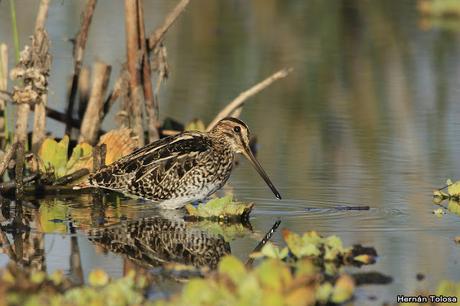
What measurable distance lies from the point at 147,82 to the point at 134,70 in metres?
0.23

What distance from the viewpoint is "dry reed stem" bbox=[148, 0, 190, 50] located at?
32.0 ft

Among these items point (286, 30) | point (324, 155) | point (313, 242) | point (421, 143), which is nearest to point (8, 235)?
point (313, 242)

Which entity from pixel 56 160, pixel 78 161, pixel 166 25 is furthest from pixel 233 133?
pixel 166 25

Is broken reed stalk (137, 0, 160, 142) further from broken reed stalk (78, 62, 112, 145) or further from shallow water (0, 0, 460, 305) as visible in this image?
shallow water (0, 0, 460, 305)

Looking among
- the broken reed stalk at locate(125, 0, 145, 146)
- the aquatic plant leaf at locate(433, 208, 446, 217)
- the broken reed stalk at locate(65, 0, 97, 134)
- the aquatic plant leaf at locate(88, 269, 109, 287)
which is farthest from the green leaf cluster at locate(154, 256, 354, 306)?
the broken reed stalk at locate(65, 0, 97, 134)

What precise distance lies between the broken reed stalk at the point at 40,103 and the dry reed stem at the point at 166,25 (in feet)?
3.18

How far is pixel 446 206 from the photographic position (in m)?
8.45

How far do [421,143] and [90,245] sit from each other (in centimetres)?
450

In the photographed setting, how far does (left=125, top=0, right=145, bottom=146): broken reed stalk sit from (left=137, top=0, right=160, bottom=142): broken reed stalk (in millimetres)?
78

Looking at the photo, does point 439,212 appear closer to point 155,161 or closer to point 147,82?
point 155,161

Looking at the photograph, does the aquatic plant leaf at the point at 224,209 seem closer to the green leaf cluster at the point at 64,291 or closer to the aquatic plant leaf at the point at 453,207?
the aquatic plant leaf at the point at 453,207

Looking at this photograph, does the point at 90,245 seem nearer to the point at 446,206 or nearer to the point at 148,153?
the point at 148,153

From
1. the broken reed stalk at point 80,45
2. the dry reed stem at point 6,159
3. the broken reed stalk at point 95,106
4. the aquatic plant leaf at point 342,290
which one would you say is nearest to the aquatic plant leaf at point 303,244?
the aquatic plant leaf at point 342,290

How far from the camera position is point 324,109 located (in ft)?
41.6
